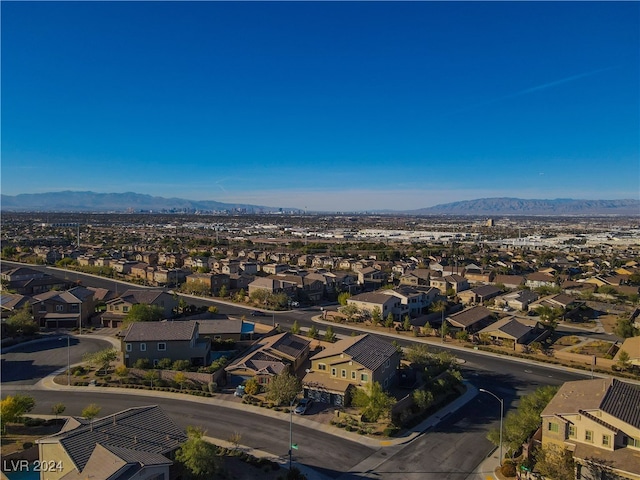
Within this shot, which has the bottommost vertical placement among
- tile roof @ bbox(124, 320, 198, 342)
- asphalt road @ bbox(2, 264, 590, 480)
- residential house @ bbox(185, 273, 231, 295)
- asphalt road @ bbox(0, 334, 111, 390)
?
asphalt road @ bbox(2, 264, 590, 480)

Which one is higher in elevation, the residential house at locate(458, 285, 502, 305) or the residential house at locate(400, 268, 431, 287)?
the residential house at locate(400, 268, 431, 287)

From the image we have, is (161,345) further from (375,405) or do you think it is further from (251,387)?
(375,405)

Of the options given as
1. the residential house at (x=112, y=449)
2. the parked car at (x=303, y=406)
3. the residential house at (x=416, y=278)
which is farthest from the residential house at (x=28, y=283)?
the residential house at (x=416, y=278)

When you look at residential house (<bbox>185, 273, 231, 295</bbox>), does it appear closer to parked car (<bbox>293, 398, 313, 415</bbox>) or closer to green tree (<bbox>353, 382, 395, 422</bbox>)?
parked car (<bbox>293, 398, 313, 415</bbox>)

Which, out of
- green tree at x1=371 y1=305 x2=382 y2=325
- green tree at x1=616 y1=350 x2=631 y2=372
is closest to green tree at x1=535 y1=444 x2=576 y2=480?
green tree at x1=616 y1=350 x2=631 y2=372

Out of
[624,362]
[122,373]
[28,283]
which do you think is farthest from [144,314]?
[624,362]

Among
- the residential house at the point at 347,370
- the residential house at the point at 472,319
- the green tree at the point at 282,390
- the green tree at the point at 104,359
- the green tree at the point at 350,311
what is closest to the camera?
the green tree at the point at 282,390

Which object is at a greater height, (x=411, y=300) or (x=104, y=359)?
(x=411, y=300)

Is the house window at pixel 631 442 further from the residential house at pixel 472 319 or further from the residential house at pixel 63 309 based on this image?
the residential house at pixel 63 309
